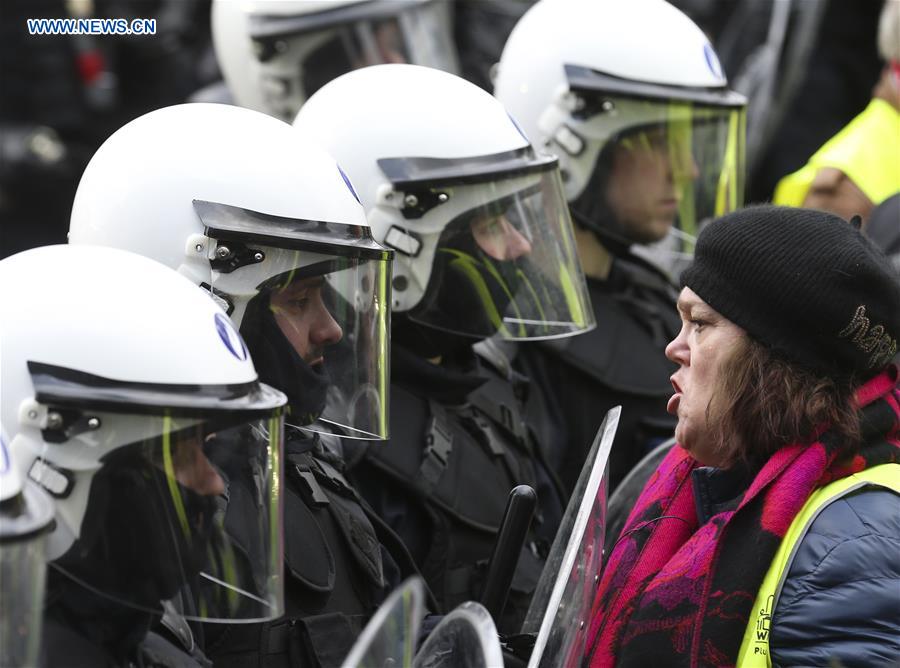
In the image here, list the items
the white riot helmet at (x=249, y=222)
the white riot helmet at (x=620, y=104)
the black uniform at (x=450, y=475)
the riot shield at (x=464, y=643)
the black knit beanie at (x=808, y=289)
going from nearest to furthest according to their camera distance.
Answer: the riot shield at (x=464, y=643)
the black knit beanie at (x=808, y=289)
the white riot helmet at (x=249, y=222)
the black uniform at (x=450, y=475)
the white riot helmet at (x=620, y=104)

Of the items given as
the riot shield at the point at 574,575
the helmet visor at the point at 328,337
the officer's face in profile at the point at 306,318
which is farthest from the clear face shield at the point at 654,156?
the riot shield at the point at 574,575

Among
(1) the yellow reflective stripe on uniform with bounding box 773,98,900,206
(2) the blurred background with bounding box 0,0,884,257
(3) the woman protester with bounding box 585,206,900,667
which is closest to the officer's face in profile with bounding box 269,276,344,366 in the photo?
(3) the woman protester with bounding box 585,206,900,667

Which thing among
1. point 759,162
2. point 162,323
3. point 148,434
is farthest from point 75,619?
point 759,162

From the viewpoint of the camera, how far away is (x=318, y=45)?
5.02 m

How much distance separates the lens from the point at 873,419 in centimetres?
248

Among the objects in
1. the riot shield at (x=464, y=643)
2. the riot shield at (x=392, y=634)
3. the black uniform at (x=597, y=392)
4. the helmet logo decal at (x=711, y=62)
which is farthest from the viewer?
the helmet logo decal at (x=711, y=62)

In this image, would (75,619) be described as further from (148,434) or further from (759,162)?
(759,162)

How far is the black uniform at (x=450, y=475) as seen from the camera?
10.8 ft

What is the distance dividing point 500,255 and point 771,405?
1.18 metres

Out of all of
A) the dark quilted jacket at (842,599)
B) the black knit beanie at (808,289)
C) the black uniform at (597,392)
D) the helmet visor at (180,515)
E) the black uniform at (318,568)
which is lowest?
the black uniform at (597,392)

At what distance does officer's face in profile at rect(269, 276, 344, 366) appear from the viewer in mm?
2863

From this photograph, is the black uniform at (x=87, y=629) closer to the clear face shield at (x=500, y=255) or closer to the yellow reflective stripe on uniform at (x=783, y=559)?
the yellow reflective stripe on uniform at (x=783, y=559)

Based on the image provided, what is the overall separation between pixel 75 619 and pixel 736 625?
100 centimetres

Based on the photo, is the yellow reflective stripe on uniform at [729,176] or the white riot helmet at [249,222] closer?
the white riot helmet at [249,222]
